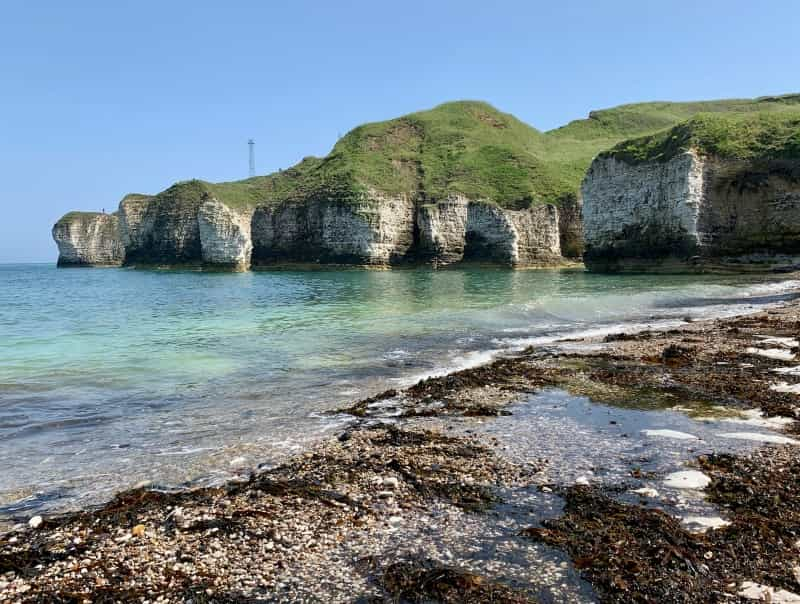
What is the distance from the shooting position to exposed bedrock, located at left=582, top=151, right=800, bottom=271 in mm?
45125

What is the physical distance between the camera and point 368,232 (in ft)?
254

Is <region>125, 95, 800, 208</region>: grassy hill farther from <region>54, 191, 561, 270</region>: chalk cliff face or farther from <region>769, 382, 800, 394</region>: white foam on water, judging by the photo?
<region>769, 382, 800, 394</region>: white foam on water

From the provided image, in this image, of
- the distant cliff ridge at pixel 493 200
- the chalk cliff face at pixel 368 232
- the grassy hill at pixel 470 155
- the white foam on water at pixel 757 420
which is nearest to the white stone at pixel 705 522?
the white foam on water at pixel 757 420

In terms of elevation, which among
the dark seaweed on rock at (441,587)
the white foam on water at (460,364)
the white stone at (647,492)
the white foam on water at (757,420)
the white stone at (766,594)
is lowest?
the white foam on water at (460,364)

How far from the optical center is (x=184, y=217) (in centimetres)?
9862

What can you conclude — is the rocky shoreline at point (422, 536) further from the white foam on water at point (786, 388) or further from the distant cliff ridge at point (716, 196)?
the distant cliff ridge at point (716, 196)

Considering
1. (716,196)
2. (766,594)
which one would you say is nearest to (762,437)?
(766,594)

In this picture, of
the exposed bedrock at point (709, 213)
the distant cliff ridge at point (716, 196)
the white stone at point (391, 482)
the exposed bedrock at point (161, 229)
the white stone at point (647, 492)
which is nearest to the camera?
the white stone at point (647, 492)

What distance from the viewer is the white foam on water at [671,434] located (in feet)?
21.8

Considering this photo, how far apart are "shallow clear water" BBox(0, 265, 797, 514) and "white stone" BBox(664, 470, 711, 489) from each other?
445 centimetres

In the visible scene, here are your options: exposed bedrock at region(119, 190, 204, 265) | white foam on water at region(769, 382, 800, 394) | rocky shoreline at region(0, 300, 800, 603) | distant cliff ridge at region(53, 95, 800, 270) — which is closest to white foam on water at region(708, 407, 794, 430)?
rocky shoreline at region(0, 300, 800, 603)

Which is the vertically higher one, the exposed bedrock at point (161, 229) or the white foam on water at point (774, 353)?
the exposed bedrock at point (161, 229)

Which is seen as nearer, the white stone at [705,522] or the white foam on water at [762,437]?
the white stone at [705,522]

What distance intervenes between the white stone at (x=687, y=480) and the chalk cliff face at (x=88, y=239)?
474ft
